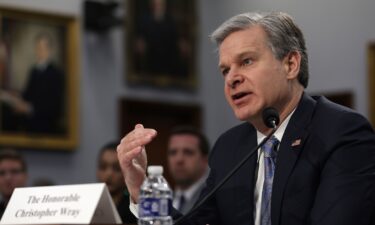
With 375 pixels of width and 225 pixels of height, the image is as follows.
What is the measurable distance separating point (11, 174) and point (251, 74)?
4.23 metres

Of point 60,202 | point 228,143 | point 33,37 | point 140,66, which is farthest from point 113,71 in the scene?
point 60,202

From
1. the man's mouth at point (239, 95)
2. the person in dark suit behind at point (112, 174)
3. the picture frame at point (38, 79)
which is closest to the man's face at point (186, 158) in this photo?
the person in dark suit behind at point (112, 174)

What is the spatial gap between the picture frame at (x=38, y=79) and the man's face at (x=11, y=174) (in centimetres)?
186

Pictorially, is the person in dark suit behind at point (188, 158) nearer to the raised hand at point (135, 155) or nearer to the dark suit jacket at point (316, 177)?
the dark suit jacket at point (316, 177)

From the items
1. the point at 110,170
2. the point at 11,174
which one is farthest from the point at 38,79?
the point at 110,170

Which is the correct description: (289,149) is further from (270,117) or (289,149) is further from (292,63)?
(292,63)

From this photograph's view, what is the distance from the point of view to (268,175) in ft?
11.6

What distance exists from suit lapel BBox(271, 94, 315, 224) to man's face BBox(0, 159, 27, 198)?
4192mm

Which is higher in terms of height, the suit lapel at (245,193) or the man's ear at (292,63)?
Answer: the man's ear at (292,63)

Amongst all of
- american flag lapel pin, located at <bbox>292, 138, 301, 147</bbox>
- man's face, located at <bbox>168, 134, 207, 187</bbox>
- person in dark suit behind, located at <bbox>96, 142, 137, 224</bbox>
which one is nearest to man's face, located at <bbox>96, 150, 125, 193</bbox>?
person in dark suit behind, located at <bbox>96, 142, 137, 224</bbox>

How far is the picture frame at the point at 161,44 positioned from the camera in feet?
34.1

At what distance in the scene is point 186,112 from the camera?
10953 mm

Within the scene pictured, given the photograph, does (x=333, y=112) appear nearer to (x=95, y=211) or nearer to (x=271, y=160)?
(x=271, y=160)

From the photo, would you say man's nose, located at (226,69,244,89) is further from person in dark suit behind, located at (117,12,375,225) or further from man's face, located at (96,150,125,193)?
man's face, located at (96,150,125,193)
